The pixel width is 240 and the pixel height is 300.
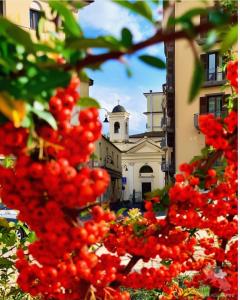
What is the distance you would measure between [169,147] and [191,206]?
1744 centimetres

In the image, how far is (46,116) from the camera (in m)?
0.83

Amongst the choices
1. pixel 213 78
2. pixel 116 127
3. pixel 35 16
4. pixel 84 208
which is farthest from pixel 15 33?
pixel 116 127

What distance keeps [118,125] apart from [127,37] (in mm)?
31551

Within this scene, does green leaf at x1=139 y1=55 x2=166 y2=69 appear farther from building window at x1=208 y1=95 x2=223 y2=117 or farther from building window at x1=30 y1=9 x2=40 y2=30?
building window at x1=208 y1=95 x2=223 y2=117

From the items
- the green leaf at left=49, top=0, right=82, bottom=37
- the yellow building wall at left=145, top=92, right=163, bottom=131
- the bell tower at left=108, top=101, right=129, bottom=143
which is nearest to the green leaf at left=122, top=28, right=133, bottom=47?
the green leaf at left=49, top=0, right=82, bottom=37

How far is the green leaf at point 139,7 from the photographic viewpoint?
675 mm

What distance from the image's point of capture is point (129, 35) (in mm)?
675

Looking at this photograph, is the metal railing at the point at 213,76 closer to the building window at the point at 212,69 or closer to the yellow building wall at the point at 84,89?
the building window at the point at 212,69

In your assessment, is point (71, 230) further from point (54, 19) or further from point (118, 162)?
point (118, 162)

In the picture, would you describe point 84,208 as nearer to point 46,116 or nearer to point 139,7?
point 46,116

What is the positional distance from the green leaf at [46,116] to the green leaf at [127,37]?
0.88 ft

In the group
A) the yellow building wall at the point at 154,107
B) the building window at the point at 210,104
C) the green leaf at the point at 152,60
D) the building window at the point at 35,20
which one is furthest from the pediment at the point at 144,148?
the green leaf at the point at 152,60

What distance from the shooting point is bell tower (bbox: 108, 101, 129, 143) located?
30.9 m

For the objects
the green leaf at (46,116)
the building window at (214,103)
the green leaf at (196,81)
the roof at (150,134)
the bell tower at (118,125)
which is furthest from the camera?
the roof at (150,134)
